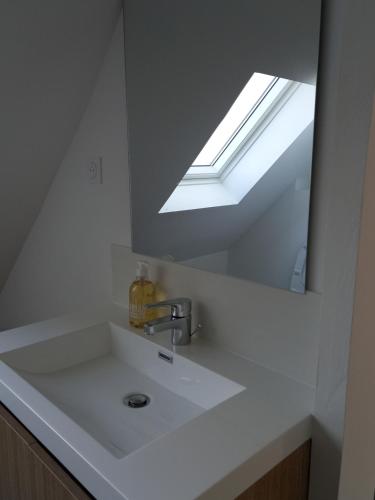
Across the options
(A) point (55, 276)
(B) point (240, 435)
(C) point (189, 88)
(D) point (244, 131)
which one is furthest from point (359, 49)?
(A) point (55, 276)

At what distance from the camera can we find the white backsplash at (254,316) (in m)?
1.01

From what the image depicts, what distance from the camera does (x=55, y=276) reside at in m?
2.02

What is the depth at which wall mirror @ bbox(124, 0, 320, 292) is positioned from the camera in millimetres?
976

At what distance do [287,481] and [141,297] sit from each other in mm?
662

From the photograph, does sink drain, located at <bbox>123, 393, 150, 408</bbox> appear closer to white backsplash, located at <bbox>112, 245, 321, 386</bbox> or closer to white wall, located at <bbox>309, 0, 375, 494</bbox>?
white backsplash, located at <bbox>112, 245, 321, 386</bbox>

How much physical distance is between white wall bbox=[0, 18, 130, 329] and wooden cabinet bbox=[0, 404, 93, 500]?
2.32ft

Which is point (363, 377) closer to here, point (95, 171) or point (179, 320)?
point (179, 320)

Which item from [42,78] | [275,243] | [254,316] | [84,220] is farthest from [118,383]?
[42,78]

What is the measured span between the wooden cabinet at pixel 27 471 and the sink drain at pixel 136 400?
0.27m

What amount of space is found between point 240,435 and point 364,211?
49 centimetres

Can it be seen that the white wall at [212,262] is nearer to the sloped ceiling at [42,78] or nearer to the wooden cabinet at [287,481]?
the wooden cabinet at [287,481]

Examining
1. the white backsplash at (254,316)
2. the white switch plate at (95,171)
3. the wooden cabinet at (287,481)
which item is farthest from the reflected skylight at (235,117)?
the wooden cabinet at (287,481)

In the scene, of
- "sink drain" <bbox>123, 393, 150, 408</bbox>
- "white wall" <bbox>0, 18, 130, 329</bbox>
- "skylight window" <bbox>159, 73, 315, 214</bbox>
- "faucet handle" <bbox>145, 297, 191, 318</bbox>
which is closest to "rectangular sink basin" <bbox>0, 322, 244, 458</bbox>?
"sink drain" <bbox>123, 393, 150, 408</bbox>

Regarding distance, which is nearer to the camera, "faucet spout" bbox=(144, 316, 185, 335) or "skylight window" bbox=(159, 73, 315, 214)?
"skylight window" bbox=(159, 73, 315, 214)
